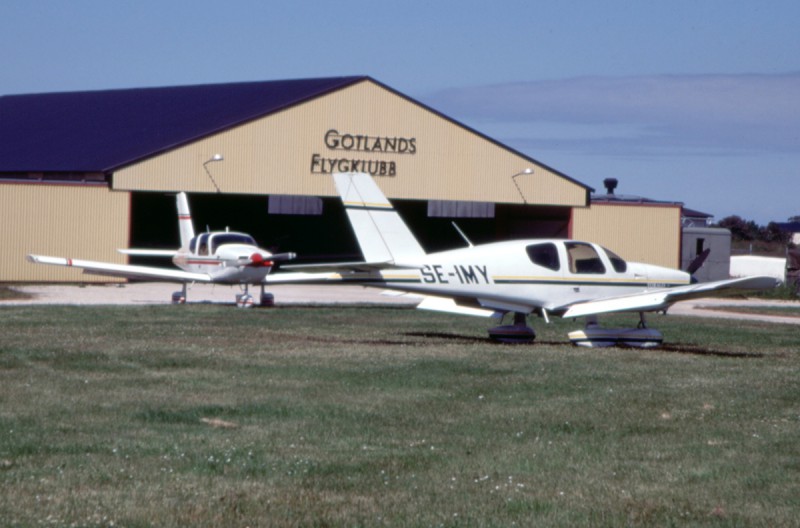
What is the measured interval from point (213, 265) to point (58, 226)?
12125 mm

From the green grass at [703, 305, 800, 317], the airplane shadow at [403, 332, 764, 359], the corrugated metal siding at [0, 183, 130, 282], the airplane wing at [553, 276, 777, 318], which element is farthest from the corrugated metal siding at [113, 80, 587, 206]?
the airplane wing at [553, 276, 777, 318]

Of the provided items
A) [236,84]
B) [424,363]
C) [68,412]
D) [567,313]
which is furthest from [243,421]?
[236,84]

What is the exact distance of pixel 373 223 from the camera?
61.2ft

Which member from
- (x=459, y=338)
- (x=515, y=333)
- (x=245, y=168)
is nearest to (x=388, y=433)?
(x=515, y=333)

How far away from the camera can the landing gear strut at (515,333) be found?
19.9m

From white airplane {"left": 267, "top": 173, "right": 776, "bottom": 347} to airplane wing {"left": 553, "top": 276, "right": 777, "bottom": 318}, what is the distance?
0.02 metres

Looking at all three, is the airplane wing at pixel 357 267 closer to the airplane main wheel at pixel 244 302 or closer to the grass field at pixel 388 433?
the grass field at pixel 388 433

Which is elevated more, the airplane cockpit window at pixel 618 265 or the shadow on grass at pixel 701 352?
the airplane cockpit window at pixel 618 265

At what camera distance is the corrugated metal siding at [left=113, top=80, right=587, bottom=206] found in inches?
1626

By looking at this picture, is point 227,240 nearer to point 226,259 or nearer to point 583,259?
point 226,259

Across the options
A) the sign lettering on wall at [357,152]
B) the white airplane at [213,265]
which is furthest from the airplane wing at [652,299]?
the sign lettering on wall at [357,152]

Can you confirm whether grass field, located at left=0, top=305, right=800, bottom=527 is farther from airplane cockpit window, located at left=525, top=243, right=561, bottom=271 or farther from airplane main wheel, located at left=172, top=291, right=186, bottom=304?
airplane main wheel, located at left=172, top=291, right=186, bottom=304

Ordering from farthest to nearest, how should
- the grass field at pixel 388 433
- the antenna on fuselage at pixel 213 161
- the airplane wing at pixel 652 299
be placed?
the antenna on fuselage at pixel 213 161 → the airplane wing at pixel 652 299 → the grass field at pixel 388 433

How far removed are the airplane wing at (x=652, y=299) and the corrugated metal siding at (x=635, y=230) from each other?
29.1 meters
